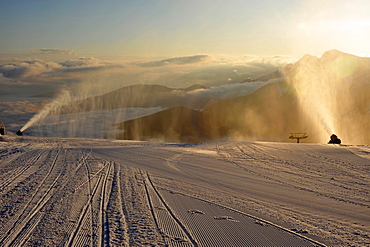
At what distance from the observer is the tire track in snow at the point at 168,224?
6.77 metres

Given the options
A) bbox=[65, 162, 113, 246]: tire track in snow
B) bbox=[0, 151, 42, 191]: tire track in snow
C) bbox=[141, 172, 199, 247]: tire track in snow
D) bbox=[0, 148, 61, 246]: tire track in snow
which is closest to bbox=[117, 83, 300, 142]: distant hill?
bbox=[0, 151, 42, 191]: tire track in snow

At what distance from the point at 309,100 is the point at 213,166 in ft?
168

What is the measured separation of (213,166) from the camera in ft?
56.5

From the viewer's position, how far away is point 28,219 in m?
8.04

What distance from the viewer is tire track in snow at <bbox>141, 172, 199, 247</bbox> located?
267 inches

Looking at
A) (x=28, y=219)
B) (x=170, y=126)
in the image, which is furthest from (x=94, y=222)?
(x=170, y=126)

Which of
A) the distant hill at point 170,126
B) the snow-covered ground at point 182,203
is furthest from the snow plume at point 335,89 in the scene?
the snow-covered ground at point 182,203

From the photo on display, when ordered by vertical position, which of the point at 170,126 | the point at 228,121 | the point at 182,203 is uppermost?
the point at 228,121

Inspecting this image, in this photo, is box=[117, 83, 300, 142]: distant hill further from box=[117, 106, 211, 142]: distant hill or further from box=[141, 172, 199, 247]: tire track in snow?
box=[141, 172, 199, 247]: tire track in snow

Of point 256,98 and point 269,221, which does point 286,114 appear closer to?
point 256,98

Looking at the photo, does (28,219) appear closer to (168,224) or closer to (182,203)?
(168,224)

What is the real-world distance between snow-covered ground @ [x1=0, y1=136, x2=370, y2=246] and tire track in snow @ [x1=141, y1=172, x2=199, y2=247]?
25 mm

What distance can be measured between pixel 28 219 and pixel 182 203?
14.3ft

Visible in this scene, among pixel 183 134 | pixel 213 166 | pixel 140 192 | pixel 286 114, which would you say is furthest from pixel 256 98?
pixel 140 192
